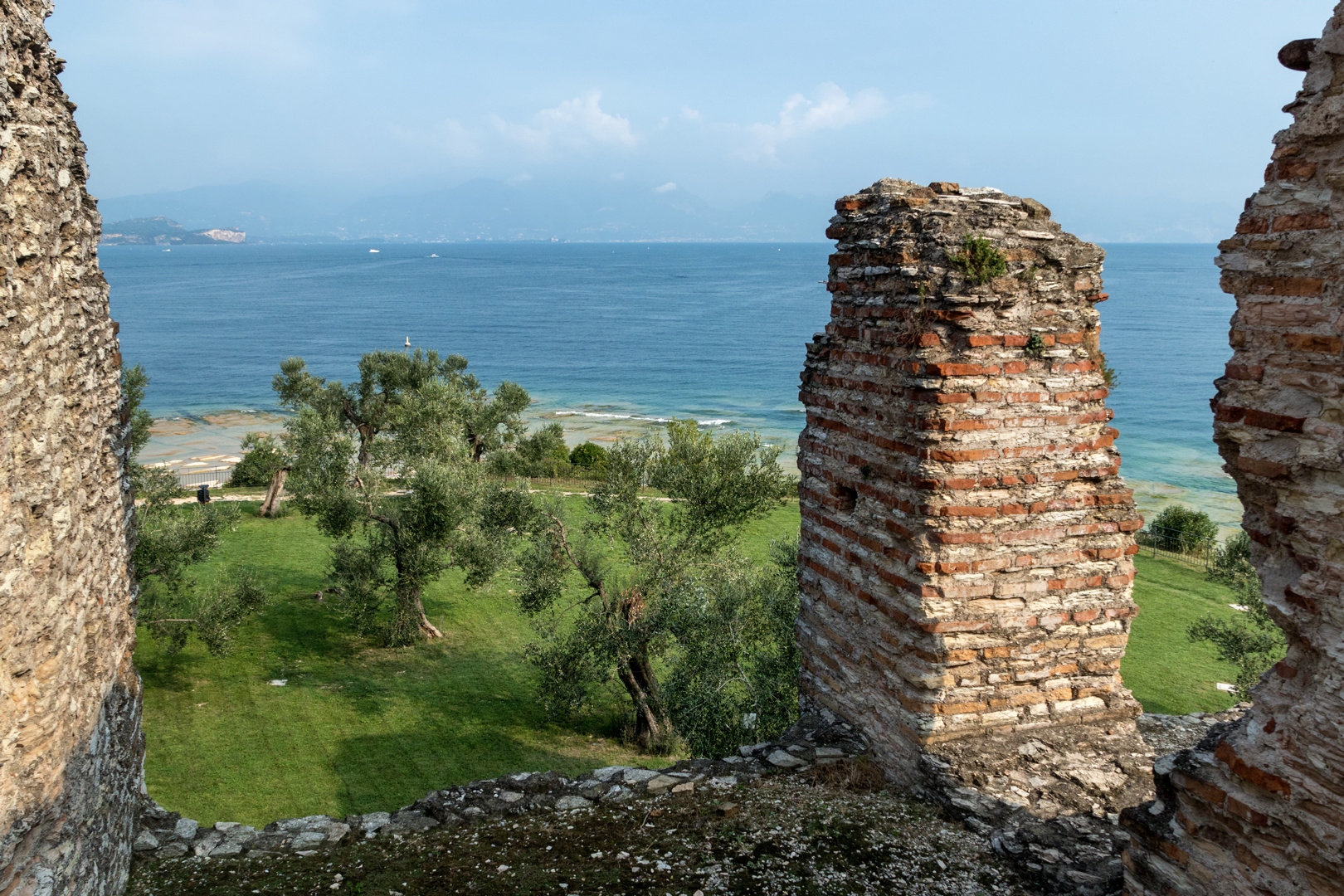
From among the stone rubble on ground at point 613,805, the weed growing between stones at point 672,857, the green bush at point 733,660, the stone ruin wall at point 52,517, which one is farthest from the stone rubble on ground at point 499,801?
the green bush at point 733,660

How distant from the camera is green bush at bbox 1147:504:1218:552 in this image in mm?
25328

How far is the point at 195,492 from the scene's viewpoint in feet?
98.2

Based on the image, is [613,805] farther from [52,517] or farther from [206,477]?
[206,477]

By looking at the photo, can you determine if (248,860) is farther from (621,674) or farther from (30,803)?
(621,674)

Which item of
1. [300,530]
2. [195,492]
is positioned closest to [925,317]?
[300,530]

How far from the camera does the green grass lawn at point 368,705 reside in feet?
42.3

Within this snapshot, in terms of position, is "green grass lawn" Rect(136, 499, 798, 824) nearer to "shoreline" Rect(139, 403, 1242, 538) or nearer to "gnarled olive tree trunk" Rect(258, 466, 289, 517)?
"gnarled olive tree trunk" Rect(258, 466, 289, 517)

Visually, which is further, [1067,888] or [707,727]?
[707,727]

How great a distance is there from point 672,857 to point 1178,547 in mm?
25007

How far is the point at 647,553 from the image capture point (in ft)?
47.2

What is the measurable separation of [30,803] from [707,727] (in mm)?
7266

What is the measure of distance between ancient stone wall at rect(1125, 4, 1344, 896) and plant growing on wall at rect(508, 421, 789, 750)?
31.4 feet

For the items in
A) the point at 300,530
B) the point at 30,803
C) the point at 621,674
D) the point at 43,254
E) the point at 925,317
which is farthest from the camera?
the point at 300,530

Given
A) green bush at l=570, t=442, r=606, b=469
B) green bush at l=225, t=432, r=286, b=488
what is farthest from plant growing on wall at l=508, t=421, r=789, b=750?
green bush at l=570, t=442, r=606, b=469
